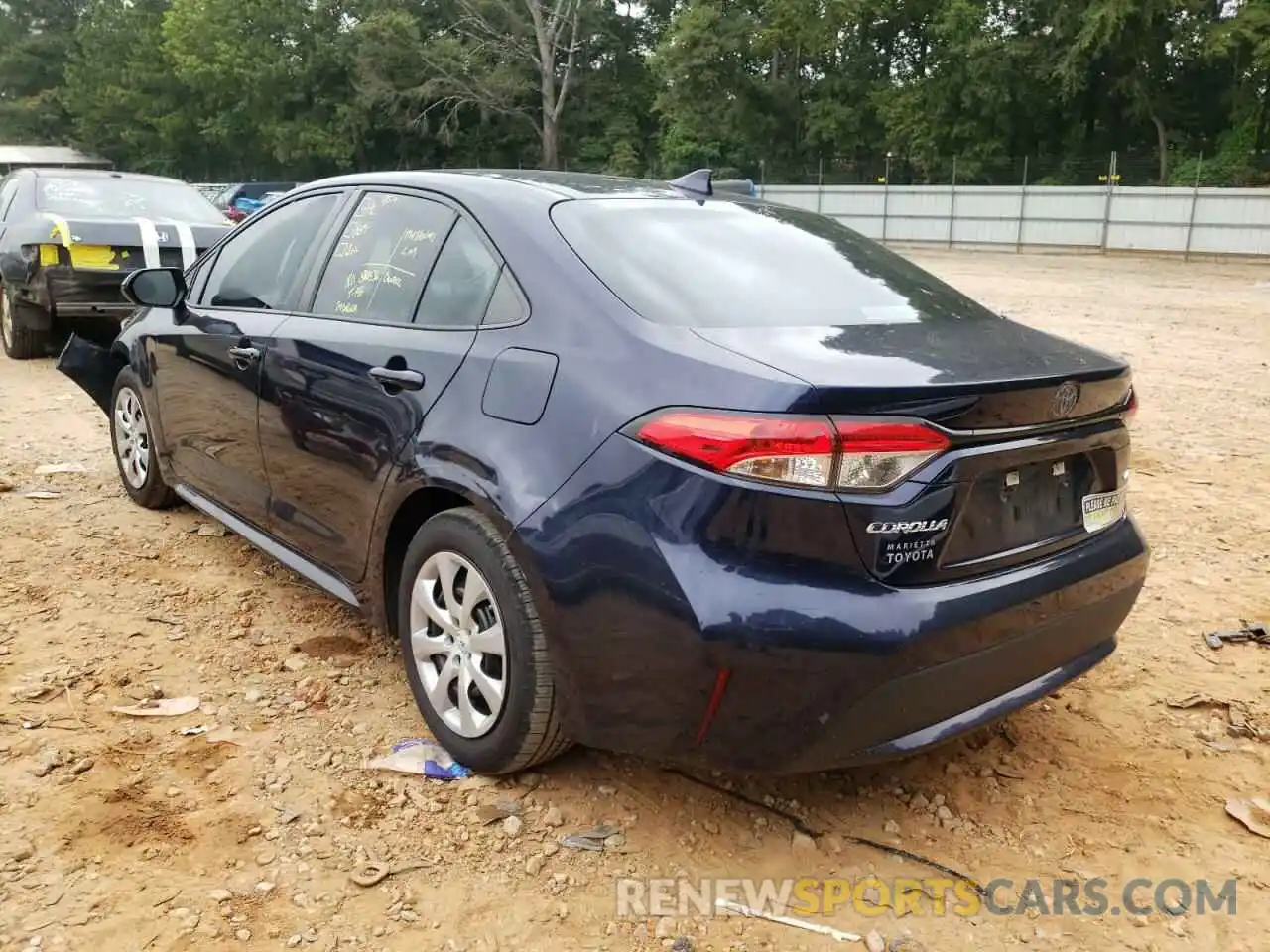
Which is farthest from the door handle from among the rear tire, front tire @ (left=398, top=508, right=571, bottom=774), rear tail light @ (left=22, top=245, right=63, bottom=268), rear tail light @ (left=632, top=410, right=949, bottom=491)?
the rear tire

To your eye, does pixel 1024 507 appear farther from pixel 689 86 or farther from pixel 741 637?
pixel 689 86

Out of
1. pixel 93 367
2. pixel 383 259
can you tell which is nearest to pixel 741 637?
pixel 383 259

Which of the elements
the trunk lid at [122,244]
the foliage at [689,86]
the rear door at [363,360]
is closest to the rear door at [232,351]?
the rear door at [363,360]

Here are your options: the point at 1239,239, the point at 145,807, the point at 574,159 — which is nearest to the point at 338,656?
the point at 145,807

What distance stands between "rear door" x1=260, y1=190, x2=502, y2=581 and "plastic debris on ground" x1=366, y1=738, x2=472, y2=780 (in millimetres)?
570

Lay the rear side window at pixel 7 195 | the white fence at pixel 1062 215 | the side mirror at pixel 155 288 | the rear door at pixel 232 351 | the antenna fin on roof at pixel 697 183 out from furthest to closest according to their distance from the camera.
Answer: the white fence at pixel 1062 215, the rear side window at pixel 7 195, the side mirror at pixel 155 288, the rear door at pixel 232 351, the antenna fin on roof at pixel 697 183

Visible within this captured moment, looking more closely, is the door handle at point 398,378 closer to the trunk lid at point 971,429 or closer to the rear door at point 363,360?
the rear door at point 363,360

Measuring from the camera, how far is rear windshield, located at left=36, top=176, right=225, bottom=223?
844cm

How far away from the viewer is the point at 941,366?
2.40 m

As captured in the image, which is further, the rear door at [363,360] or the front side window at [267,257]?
the front side window at [267,257]

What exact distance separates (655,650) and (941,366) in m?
0.91

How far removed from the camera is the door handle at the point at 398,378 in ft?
9.61

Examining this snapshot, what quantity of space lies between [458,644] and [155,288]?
2.41 meters

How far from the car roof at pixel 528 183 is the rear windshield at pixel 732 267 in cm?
8
